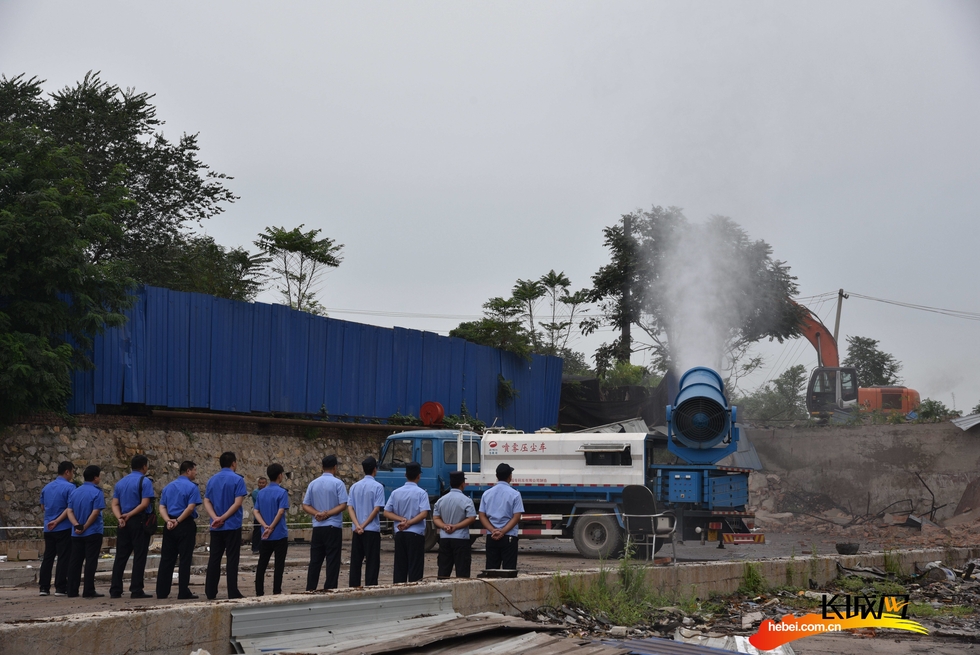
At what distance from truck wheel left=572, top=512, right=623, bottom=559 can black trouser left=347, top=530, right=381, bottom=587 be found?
6.77 metres

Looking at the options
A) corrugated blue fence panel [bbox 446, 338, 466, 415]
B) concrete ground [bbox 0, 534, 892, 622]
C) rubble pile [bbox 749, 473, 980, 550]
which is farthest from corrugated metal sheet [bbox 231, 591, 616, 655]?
corrugated blue fence panel [bbox 446, 338, 466, 415]

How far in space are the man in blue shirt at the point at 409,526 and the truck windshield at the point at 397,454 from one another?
8.27m

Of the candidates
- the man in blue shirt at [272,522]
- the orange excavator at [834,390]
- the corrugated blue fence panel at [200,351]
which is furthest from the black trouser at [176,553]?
the orange excavator at [834,390]

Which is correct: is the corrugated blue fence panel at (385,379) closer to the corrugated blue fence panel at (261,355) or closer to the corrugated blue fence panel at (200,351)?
the corrugated blue fence panel at (261,355)

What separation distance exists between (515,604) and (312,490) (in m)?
2.44

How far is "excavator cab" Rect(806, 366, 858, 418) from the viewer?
35875 millimetres

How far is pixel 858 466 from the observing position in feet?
87.3

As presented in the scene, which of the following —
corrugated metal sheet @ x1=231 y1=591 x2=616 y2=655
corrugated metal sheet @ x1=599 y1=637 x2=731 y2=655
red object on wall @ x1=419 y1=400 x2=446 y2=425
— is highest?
red object on wall @ x1=419 y1=400 x2=446 y2=425

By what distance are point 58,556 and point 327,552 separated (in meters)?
3.06

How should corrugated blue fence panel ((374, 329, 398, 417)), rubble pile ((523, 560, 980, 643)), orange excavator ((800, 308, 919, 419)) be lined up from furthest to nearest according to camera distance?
orange excavator ((800, 308, 919, 419)), corrugated blue fence panel ((374, 329, 398, 417)), rubble pile ((523, 560, 980, 643))

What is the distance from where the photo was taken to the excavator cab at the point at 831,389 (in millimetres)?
35875

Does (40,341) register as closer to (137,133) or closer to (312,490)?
(312,490)

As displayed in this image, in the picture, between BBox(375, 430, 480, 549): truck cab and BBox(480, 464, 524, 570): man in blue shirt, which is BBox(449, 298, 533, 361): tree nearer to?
BBox(375, 430, 480, 549): truck cab

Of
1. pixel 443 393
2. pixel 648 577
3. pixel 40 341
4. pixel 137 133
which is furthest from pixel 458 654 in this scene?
pixel 137 133
